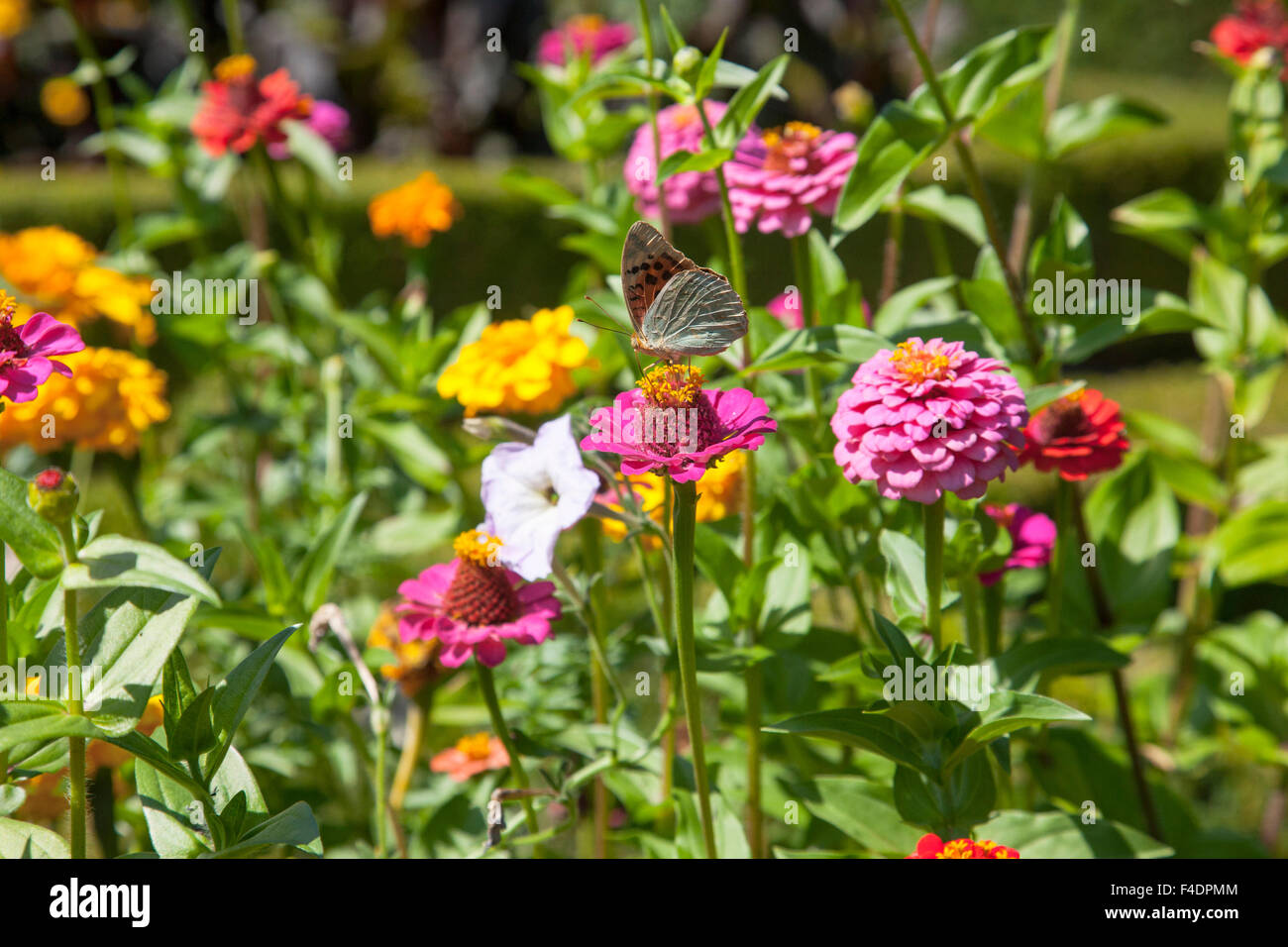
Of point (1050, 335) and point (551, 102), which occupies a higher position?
point (551, 102)

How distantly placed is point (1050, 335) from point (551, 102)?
3.05 feet

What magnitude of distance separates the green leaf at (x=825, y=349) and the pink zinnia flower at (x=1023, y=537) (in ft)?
0.83

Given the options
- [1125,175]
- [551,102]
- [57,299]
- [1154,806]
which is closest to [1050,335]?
[1154,806]

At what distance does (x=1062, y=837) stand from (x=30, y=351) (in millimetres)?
1034

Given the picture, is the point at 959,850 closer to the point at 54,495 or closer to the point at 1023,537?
the point at 1023,537

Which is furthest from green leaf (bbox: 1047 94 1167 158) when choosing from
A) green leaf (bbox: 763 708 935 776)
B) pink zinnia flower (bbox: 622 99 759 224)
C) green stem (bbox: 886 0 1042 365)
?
green leaf (bbox: 763 708 935 776)

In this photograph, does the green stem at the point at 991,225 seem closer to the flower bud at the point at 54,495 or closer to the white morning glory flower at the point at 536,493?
the white morning glory flower at the point at 536,493

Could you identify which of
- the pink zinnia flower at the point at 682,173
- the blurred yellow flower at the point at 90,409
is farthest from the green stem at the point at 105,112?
the pink zinnia flower at the point at 682,173

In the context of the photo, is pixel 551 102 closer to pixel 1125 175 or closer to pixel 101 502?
pixel 101 502

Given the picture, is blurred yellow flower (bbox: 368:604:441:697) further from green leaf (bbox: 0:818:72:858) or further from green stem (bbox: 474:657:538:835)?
green leaf (bbox: 0:818:72:858)

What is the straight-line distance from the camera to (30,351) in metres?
0.86

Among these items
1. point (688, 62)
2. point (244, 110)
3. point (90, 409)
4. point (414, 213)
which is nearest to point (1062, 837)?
point (688, 62)

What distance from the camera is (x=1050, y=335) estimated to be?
129 centimetres

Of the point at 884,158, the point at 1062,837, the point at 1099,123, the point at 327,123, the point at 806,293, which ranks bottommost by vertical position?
the point at 1062,837
